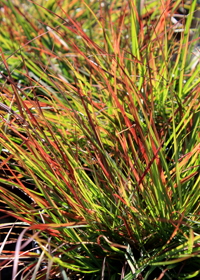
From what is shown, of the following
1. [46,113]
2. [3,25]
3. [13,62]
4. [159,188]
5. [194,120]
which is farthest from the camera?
[3,25]

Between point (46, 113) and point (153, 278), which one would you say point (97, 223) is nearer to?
point (153, 278)

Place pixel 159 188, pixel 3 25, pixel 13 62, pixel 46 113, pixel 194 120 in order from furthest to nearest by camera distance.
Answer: pixel 3 25 < pixel 13 62 < pixel 46 113 < pixel 194 120 < pixel 159 188

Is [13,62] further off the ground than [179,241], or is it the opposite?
[13,62]

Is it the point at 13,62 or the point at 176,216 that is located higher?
the point at 13,62

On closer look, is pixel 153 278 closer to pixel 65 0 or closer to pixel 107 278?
pixel 107 278

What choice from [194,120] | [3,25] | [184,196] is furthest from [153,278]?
[3,25]

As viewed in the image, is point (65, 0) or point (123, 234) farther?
point (65, 0)

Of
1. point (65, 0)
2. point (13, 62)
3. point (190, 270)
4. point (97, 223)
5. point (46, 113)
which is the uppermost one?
point (65, 0)

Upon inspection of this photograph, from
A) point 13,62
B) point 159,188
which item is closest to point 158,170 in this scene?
point 159,188

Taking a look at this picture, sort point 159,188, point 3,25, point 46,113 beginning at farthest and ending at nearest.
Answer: point 3,25, point 46,113, point 159,188

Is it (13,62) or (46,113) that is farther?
(13,62)
